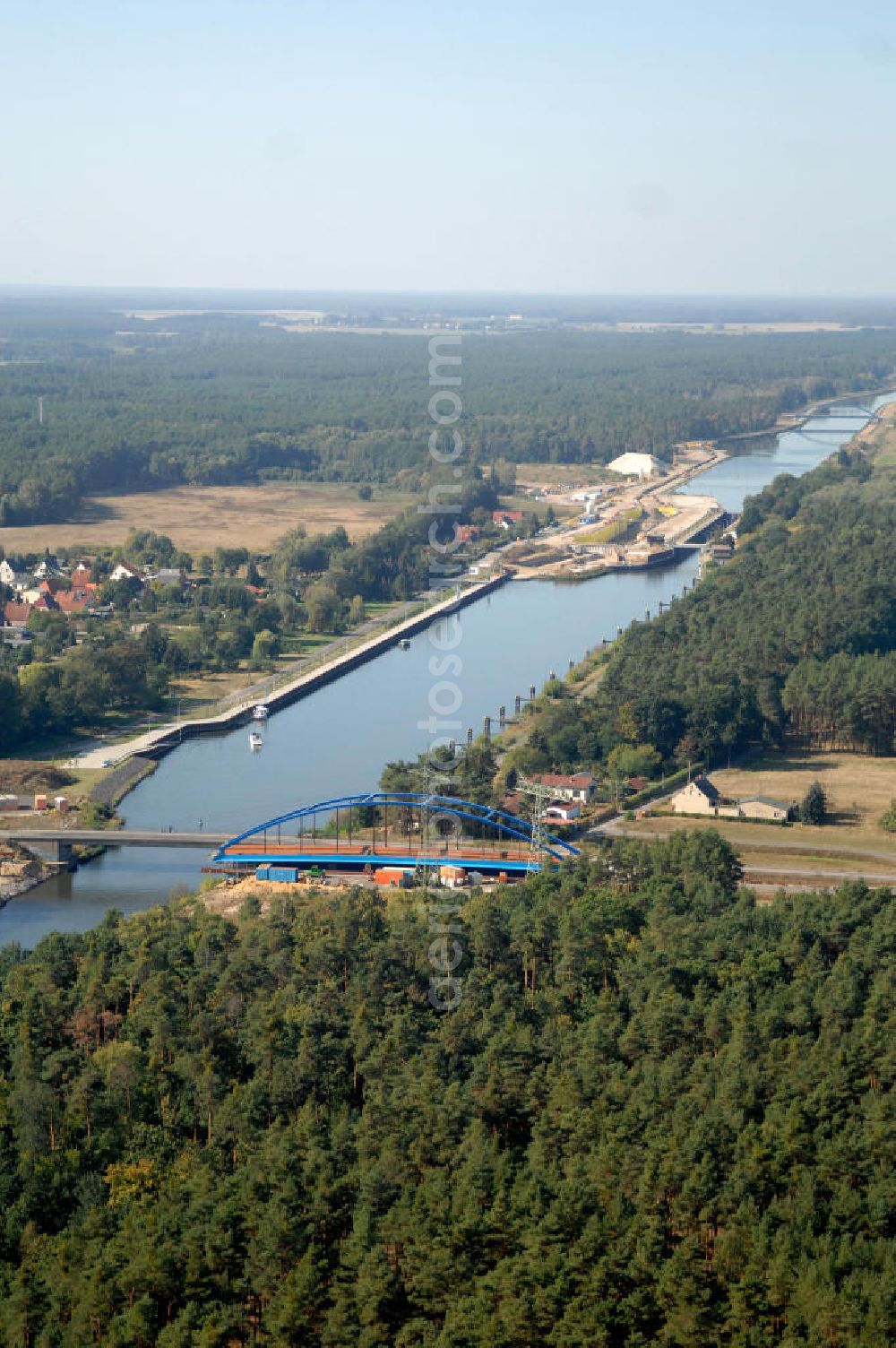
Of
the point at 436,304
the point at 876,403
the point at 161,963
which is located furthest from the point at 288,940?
the point at 436,304

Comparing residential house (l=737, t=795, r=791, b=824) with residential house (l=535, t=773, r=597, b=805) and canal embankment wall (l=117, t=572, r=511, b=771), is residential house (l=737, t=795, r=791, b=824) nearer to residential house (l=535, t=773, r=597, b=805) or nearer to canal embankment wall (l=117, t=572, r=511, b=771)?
residential house (l=535, t=773, r=597, b=805)

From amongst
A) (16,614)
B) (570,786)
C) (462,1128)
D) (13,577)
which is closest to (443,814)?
(570,786)

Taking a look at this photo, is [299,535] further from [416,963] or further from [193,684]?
[416,963]

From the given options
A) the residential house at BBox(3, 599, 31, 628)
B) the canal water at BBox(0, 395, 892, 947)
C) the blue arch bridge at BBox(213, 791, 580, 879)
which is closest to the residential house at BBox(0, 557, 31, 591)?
the residential house at BBox(3, 599, 31, 628)

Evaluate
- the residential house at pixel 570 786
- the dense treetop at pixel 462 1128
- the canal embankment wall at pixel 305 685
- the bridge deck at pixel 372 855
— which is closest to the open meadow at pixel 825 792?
the residential house at pixel 570 786

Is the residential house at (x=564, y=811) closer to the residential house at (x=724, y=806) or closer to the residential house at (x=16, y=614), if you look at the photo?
the residential house at (x=724, y=806)

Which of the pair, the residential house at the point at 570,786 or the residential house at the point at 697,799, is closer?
the residential house at the point at 697,799

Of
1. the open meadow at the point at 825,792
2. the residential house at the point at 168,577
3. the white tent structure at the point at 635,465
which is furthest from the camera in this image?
the white tent structure at the point at 635,465
